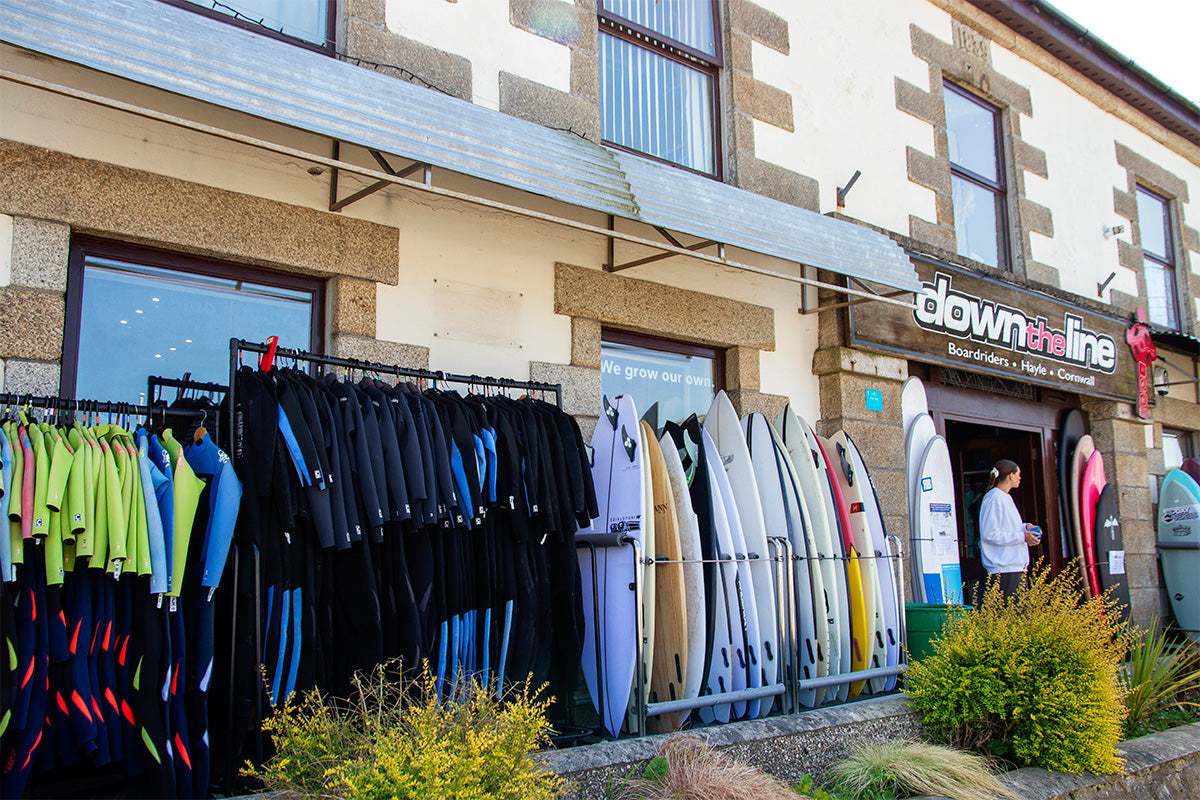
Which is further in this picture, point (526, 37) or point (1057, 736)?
point (526, 37)

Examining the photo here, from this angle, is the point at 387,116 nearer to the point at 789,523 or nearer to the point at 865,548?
the point at 789,523

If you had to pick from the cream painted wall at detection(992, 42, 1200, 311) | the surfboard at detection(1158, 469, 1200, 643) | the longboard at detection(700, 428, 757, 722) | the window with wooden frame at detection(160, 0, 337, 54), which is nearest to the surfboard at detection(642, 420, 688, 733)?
the longboard at detection(700, 428, 757, 722)

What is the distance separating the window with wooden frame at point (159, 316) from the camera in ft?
12.3

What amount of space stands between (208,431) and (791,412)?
10.5 ft

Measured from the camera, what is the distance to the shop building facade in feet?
11.9

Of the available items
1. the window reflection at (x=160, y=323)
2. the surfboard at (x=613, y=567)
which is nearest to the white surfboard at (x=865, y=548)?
the surfboard at (x=613, y=567)

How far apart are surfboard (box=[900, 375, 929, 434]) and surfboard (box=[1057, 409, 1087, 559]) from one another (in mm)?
1973

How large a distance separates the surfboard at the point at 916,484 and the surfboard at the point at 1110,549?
88.0 inches

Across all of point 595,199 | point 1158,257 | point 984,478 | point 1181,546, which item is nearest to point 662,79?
point 595,199

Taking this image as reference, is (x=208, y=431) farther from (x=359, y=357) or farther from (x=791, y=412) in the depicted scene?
(x=791, y=412)

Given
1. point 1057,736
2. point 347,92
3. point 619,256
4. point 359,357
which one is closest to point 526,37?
point 619,256

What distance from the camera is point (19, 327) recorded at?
345 centimetres

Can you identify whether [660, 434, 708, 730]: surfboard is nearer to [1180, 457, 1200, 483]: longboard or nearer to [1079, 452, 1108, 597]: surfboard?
[1079, 452, 1108, 597]: surfboard

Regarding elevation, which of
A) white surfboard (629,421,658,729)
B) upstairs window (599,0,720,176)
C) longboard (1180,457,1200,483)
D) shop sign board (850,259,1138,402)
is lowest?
white surfboard (629,421,658,729)
